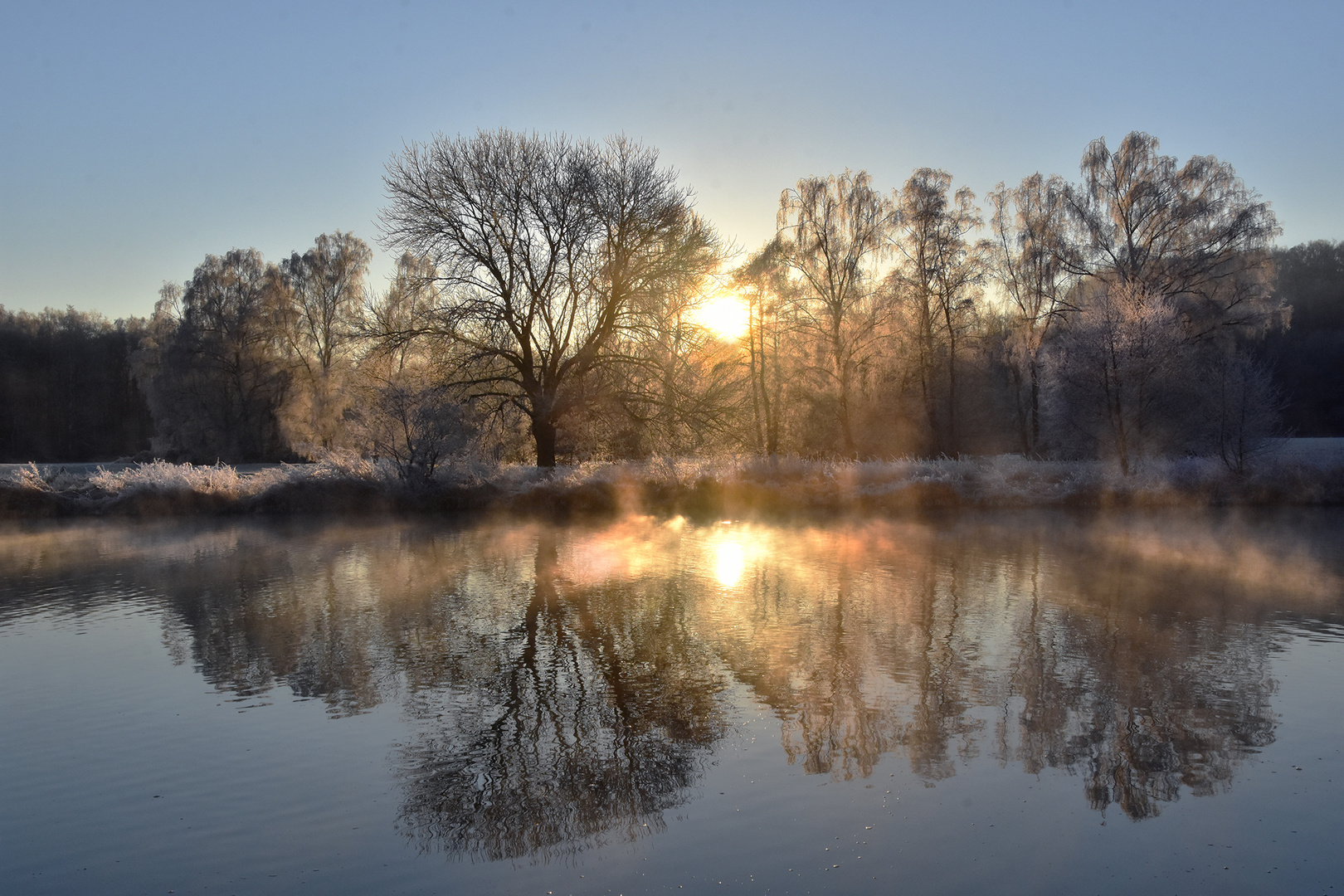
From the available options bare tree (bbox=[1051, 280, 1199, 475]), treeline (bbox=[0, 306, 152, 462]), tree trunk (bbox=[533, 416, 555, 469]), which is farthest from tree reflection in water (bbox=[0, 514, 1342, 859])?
treeline (bbox=[0, 306, 152, 462])

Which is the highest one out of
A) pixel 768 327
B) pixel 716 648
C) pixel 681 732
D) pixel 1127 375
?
pixel 768 327

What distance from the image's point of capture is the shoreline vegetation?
21.1 meters

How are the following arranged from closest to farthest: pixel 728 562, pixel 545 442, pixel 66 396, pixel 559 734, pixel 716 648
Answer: pixel 559 734
pixel 716 648
pixel 728 562
pixel 545 442
pixel 66 396

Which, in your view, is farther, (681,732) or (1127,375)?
(1127,375)

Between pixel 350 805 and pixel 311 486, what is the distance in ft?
61.5

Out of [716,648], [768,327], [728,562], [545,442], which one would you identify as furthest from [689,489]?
[716,648]

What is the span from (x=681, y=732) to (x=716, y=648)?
7.42 ft

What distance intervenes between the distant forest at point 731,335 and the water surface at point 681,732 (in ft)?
37.0

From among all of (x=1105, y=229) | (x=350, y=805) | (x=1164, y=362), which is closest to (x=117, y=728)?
(x=350, y=805)

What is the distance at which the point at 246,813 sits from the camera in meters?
5.21

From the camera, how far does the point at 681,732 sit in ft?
20.9

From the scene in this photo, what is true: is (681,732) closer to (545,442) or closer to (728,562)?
(728,562)

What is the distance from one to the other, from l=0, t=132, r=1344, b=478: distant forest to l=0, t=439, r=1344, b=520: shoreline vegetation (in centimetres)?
92

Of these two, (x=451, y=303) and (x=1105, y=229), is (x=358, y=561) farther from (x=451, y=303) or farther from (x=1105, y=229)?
(x=1105, y=229)
